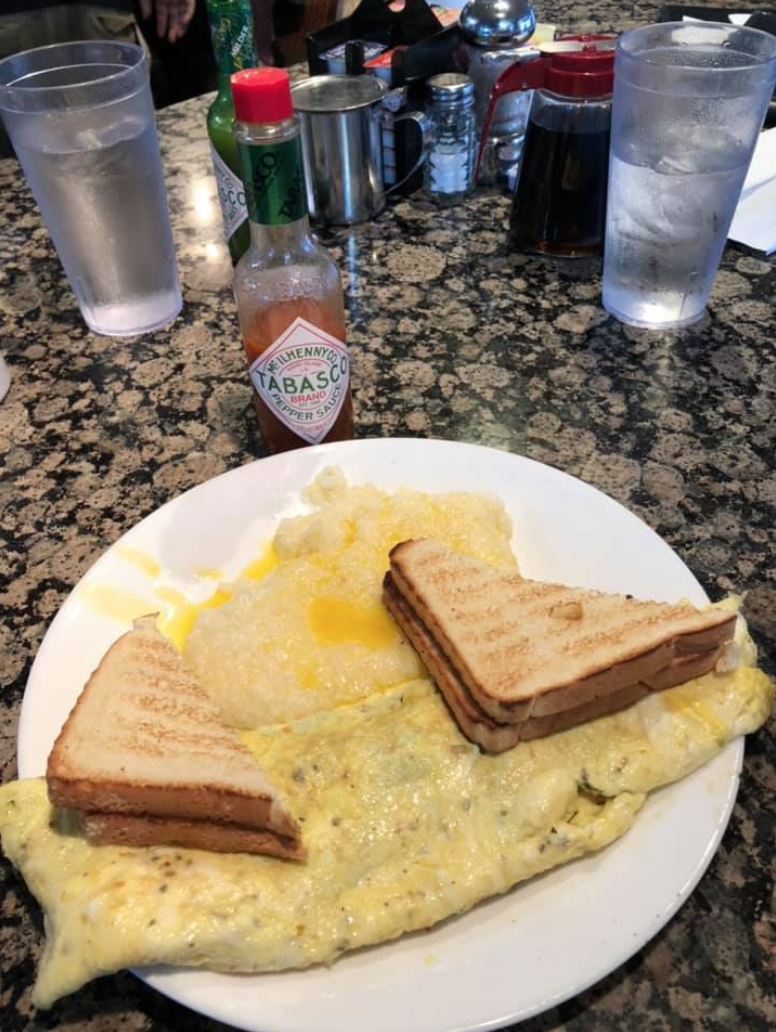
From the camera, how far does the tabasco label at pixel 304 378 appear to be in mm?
1281

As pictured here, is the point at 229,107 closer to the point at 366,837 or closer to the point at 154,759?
the point at 154,759

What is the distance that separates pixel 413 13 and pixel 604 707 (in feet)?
6.73

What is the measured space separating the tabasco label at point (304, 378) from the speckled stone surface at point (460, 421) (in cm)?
21

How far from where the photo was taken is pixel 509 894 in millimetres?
865

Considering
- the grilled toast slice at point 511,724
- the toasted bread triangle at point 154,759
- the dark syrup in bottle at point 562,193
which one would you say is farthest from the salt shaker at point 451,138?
the toasted bread triangle at point 154,759

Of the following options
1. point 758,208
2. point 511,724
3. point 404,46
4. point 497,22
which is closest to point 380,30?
point 404,46

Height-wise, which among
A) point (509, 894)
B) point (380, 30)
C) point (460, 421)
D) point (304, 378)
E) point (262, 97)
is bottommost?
point (460, 421)

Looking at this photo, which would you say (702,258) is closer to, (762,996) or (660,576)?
(660,576)

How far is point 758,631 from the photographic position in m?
1.18

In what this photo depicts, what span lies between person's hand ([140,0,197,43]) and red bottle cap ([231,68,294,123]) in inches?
122

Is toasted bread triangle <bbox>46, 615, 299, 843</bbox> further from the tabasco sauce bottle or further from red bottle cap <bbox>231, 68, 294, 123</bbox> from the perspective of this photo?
red bottle cap <bbox>231, 68, 294, 123</bbox>

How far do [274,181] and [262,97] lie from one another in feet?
0.34

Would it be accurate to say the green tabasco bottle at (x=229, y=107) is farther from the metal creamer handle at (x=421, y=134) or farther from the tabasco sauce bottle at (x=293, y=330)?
the metal creamer handle at (x=421, y=134)

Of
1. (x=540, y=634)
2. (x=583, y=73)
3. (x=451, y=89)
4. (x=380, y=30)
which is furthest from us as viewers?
(x=380, y=30)
